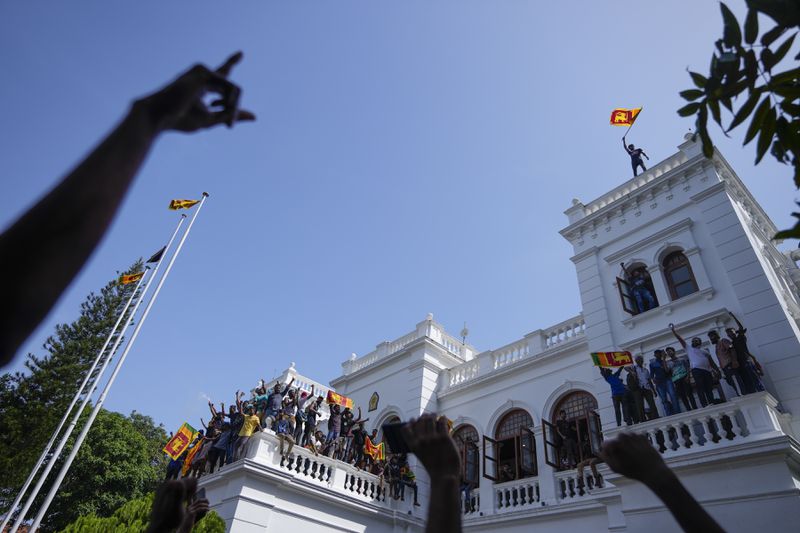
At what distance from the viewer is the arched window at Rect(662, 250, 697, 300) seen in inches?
455

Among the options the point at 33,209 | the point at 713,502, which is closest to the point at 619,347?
the point at 713,502

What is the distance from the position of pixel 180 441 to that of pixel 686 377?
13.9 metres

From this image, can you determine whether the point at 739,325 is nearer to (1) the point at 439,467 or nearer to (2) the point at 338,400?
(1) the point at 439,467

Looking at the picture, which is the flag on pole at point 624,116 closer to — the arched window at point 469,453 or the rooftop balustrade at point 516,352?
the rooftop balustrade at point 516,352

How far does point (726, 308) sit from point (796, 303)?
3.36m

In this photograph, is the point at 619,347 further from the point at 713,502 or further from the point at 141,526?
the point at 141,526

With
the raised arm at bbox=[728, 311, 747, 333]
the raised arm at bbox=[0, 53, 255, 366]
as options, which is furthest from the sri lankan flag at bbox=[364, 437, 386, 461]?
the raised arm at bbox=[0, 53, 255, 366]

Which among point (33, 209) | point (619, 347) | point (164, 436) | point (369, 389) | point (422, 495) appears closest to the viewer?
point (33, 209)

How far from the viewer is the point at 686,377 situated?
9.66 meters

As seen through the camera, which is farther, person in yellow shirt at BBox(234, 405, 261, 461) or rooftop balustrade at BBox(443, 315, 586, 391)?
rooftop balustrade at BBox(443, 315, 586, 391)

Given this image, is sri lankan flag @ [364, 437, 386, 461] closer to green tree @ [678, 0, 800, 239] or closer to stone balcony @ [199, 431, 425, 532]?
stone balcony @ [199, 431, 425, 532]

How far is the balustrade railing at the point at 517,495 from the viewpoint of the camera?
12.1m

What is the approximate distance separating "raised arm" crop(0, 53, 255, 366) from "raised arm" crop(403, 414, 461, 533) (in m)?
1.31

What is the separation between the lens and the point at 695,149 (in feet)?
41.6
